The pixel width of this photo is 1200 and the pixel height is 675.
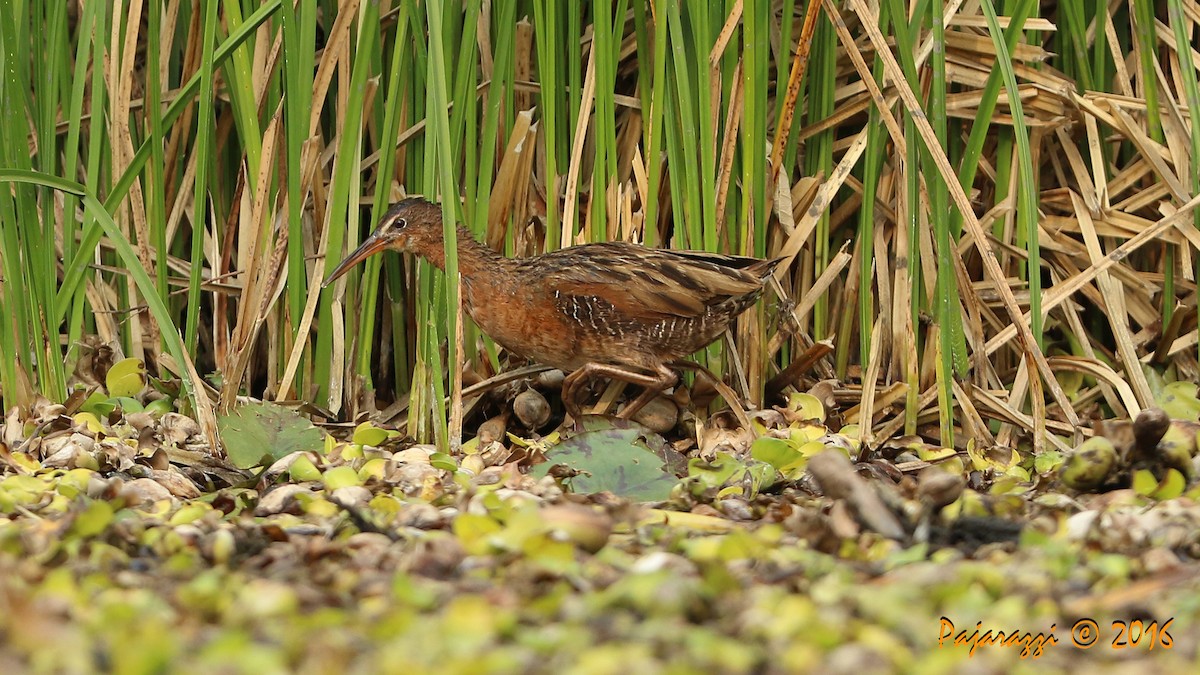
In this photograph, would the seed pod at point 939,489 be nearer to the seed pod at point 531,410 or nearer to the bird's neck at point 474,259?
the seed pod at point 531,410

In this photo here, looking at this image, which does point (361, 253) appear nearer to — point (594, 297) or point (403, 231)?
point (403, 231)

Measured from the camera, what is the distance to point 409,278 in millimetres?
4578

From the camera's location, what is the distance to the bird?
13.2 ft

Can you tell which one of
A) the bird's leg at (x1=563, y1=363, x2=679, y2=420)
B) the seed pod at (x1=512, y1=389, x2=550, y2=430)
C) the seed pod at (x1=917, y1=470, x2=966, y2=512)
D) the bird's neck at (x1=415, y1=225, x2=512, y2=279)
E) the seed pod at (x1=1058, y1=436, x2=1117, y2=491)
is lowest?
the seed pod at (x1=512, y1=389, x2=550, y2=430)

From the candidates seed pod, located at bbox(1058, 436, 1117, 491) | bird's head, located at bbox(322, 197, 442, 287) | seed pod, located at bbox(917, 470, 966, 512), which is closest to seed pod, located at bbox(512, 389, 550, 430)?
bird's head, located at bbox(322, 197, 442, 287)

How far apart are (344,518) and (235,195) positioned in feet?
5.66

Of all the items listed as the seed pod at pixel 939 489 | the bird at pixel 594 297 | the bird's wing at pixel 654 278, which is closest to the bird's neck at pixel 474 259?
the bird at pixel 594 297

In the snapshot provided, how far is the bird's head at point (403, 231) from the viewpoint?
404 cm

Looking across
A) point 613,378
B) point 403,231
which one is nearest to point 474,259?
point 403,231

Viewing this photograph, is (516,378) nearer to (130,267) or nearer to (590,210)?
(590,210)

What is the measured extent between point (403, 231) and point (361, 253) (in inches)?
5.9

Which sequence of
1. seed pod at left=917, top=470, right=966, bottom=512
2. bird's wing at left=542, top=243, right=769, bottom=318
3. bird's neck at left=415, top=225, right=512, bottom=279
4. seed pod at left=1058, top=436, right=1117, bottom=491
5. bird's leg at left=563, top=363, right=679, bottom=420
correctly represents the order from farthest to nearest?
bird's neck at left=415, top=225, right=512, bottom=279 < bird's leg at left=563, top=363, right=679, bottom=420 < bird's wing at left=542, top=243, right=769, bottom=318 < seed pod at left=1058, top=436, right=1117, bottom=491 < seed pod at left=917, top=470, right=966, bottom=512

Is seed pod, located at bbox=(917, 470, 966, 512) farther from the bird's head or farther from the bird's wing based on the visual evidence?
the bird's head

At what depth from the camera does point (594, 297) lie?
13.5ft
